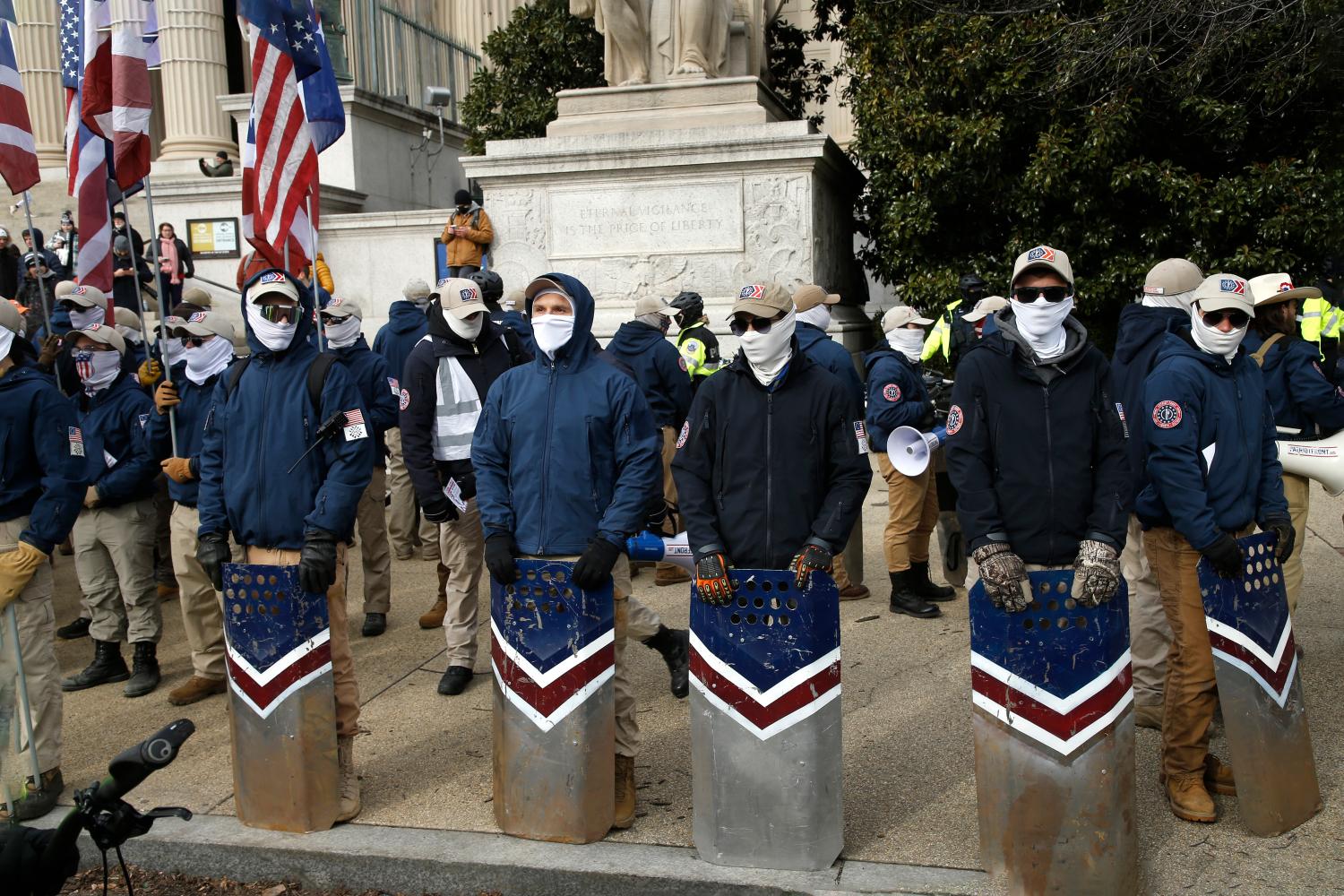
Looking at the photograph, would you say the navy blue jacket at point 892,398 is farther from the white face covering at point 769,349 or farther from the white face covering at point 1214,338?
the white face covering at point 769,349

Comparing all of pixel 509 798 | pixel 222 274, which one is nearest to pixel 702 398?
pixel 509 798

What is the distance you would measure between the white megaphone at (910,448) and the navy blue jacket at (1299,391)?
1.89 metres

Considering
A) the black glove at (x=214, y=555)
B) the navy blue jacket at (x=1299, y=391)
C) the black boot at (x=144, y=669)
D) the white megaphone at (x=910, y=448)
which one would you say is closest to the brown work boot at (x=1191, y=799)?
the navy blue jacket at (x=1299, y=391)

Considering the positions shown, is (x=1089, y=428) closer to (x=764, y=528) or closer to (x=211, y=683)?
(x=764, y=528)

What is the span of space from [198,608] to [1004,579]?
15.0 ft

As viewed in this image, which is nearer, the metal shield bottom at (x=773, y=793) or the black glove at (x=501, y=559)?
the metal shield bottom at (x=773, y=793)

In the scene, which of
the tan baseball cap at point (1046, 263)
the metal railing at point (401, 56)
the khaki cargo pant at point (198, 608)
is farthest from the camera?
the metal railing at point (401, 56)

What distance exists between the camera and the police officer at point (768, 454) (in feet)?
14.3

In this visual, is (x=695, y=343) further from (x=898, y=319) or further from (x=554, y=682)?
(x=554, y=682)

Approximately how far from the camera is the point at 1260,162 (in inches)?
516

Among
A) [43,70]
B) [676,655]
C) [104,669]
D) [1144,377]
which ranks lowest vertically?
[104,669]

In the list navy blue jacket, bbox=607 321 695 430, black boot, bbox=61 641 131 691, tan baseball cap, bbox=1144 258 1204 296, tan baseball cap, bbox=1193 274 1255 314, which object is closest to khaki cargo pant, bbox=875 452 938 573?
navy blue jacket, bbox=607 321 695 430

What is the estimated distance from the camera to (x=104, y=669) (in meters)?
6.86

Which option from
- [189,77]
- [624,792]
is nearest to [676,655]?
[624,792]
